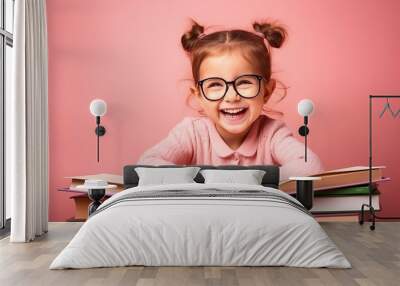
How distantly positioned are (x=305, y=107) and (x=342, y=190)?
113cm

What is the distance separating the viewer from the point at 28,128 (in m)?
5.99

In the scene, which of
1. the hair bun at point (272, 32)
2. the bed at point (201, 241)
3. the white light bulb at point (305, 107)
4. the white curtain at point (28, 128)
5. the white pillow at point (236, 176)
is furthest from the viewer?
the hair bun at point (272, 32)

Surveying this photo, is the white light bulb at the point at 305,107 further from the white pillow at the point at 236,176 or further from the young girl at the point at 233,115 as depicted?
the white pillow at the point at 236,176

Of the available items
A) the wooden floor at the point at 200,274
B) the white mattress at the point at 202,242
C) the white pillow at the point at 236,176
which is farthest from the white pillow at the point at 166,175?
the white mattress at the point at 202,242

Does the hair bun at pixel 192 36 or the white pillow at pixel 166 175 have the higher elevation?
the hair bun at pixel 192 36

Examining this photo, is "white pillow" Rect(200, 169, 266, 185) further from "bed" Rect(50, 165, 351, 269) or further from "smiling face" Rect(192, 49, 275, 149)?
"bed" Rect(50, 165, 351, 269)

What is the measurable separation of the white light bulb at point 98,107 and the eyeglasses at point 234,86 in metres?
1.23

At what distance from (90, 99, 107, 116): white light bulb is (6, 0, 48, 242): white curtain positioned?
0.82 m

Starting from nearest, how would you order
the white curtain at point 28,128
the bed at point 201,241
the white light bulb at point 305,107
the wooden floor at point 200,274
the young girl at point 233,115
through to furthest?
the wooden floor at point 200,274
the bed at point 201,241
the white curtain at point 28,128
the white light bulb at point 305,107
the young girl at point 233,115

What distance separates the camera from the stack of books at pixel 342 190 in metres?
7.25

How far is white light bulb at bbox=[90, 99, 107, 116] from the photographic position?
7.21 m

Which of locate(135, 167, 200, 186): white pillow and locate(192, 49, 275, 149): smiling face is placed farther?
locate(192, 49, 275, 149): smiling face

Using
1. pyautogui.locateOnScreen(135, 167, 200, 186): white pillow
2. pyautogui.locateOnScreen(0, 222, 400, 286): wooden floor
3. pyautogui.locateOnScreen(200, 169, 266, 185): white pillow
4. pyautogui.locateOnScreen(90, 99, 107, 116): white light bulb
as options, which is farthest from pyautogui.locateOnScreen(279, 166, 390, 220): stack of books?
pyautogui.locateOnScreen(90, 99, 107, 116): white light bulb

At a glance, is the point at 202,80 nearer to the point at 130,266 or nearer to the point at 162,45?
the point at 162,45
